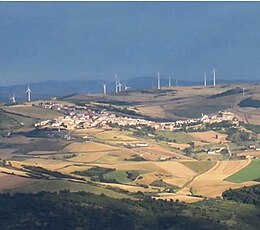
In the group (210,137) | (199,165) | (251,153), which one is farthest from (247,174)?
(210,137)

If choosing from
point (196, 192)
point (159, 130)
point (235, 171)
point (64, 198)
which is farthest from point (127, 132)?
point (64, 198)

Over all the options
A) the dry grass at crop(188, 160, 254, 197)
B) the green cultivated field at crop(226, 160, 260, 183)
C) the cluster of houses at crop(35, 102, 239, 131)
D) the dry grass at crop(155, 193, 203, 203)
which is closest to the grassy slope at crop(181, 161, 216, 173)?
the dry grass at crop(188, 160, 254, 197)

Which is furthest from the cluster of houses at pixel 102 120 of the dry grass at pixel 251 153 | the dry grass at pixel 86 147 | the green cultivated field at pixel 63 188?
the green cultivated field at pixel 63 188

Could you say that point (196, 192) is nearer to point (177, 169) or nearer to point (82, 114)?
point (177, 169)

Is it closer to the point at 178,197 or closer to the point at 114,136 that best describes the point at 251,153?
the point at 114,136

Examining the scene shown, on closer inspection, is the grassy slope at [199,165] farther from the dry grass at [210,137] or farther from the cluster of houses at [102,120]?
the cluster of houses at [102,120]

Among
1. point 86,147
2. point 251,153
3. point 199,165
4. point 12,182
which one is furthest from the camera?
point 251,153
